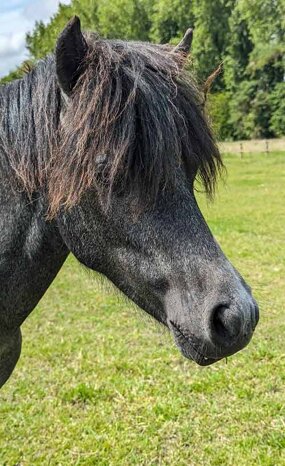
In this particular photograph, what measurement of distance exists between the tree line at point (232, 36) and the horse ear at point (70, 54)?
35.2m

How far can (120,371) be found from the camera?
4.16m

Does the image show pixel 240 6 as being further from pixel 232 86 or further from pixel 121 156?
pixel 121 156

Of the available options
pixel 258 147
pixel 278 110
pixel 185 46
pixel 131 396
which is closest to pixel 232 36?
pixel 278 110

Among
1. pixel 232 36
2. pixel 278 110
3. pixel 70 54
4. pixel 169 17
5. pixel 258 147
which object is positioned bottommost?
pixel 258 147

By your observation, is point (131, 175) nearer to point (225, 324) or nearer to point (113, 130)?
point (113, 130)

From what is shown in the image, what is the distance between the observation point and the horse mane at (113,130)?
151 centimetres

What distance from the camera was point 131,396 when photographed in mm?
3713

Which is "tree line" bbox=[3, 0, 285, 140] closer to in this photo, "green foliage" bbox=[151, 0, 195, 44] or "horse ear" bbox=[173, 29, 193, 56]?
"green foliage" bbox=[151, 0, 195, 44]

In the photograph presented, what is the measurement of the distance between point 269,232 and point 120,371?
568 centimetres

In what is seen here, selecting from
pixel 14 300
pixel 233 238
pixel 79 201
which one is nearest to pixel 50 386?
pixel 14 300

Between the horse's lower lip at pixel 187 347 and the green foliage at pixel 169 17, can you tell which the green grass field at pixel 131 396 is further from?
the green foliage at pixel 169 17

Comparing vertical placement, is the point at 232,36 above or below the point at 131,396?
above

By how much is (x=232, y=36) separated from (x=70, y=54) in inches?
1740

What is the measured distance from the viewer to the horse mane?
1.51 metres
